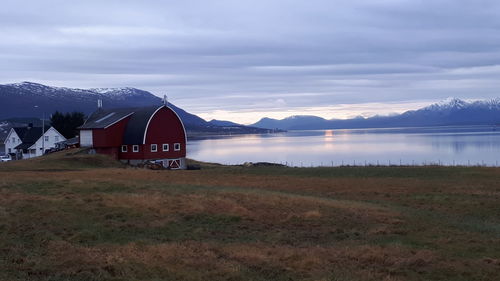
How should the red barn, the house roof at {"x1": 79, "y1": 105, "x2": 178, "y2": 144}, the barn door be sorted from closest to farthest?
the house roof at {"x1": 79, "y1": 105, "x2": 178, "y2": 144} → the red barn → the barn door

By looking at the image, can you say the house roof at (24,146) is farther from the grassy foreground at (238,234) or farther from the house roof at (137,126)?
the grassy foreground at (238,234)

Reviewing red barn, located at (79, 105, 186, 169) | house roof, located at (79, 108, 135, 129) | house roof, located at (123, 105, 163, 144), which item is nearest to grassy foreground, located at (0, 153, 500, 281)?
house roof, located at (123, 105, 163, 144)

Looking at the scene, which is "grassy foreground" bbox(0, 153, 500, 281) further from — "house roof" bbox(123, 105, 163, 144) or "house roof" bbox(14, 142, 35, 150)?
"house roof" bbox(14, 142, 35, 150)

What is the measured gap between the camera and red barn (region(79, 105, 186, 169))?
199ft

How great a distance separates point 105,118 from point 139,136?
702 centimetres

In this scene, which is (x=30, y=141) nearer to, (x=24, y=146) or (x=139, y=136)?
(x=24, y=146)

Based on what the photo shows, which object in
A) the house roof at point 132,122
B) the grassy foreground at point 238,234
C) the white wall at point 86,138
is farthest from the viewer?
the white wall at point 86,138

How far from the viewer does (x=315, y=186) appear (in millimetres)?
33312

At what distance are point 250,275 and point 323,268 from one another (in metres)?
1.79

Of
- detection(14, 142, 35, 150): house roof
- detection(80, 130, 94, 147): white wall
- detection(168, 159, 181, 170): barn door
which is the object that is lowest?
detection(168, 159, 181, 170): barn door

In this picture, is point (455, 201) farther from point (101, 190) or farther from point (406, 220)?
point (101, 190)

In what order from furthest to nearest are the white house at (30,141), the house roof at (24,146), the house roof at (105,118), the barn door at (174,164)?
1. the house roof at (24,146)
2. the white house at (30,141)
3. the barn door at (174,164)
4. the house roof at (105,118)

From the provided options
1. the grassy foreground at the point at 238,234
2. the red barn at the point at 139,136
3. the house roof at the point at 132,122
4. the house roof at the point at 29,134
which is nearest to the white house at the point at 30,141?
the house roof at the point at 29,134

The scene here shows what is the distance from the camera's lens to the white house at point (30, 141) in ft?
297
